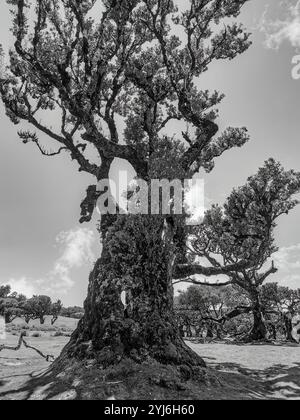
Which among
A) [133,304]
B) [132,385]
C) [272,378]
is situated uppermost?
[133,304]

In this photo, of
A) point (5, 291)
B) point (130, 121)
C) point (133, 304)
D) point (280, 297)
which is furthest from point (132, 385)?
point (5, 291)

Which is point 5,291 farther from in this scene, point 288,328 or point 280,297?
point 288,328

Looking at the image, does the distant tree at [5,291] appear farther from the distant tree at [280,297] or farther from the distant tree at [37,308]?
the distant tree at [280,297]

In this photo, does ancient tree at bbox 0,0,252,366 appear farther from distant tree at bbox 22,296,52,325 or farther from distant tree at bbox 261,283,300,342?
distant tree at bbox 22,296,52,325

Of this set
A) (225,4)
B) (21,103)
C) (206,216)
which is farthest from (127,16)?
(206,216)

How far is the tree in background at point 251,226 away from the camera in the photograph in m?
23.2

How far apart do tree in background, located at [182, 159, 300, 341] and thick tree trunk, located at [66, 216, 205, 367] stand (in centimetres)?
1147

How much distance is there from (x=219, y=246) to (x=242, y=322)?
2445 centimetres

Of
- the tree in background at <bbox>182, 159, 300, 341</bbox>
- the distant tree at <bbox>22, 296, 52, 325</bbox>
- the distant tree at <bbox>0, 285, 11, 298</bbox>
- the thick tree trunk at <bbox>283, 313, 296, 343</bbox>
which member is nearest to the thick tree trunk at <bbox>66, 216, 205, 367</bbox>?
the tree in background at <bbox>182, 159, 300, 341</bbox>

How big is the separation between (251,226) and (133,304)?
16.7 meters

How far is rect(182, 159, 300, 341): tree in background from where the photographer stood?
76.2 feet

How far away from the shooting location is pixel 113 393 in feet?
22.8

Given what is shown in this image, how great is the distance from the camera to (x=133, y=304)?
398 inches
